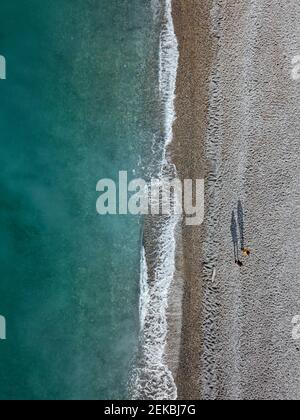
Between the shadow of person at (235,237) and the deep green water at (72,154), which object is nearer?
the shadow of person at (235,237)

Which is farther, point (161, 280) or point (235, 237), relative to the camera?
point (161, 280)

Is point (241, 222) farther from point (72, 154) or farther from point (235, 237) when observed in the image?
point (72, 154)

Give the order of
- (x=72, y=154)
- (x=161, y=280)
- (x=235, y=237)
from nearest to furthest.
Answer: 1. (x=235, y=237)
2. (x=161, y=280)
3. (x=72, y=154)

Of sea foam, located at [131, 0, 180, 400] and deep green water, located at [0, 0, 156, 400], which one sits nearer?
sea foam, located at [131, 0, 180, 400]

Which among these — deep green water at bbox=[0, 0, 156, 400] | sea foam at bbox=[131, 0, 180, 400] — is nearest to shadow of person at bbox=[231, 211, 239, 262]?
sea foam at bbox=[131, 0, 180, 400]

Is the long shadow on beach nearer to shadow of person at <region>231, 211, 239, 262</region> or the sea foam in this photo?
shadow of person at <region>231, 211, 239, 262</region>

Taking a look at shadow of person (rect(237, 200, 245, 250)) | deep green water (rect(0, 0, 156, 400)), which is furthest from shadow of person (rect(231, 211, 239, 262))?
deep green water (rect(0, 0, 156, 400))

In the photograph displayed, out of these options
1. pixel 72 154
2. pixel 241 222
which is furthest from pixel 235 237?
pixel 72 154

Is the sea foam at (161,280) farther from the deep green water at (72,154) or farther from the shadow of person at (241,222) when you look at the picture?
the shadow of person at (241,222)

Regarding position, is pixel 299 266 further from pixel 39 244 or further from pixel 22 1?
pixel 22 1

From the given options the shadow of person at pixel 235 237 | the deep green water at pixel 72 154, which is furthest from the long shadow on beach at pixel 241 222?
the deep green water at pixel 72 154
